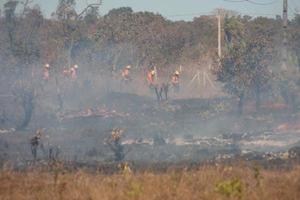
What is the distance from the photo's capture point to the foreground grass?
877 cm

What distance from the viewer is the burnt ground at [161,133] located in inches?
819

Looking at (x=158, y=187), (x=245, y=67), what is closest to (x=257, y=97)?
(x=245, y=67)

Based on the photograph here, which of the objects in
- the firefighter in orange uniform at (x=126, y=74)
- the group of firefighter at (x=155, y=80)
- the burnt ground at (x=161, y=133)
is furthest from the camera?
the firefighter in orange uniform at (x=126, y=74)

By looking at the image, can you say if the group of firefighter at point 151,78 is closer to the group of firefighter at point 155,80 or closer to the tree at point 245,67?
the group of firefighter at point 155,80

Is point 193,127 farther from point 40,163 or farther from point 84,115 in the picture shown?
point 40,163

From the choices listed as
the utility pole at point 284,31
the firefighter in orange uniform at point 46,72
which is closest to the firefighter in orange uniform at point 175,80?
the utility pole at point 284,31

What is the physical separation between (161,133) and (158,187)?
62.0 feet

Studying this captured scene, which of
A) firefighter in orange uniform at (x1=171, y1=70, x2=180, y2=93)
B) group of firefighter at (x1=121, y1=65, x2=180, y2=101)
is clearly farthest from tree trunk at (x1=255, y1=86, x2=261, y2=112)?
firefighter in orange uniform at (x1=171, y1=70, x2=180, y2=93)

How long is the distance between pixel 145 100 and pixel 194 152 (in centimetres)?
2160

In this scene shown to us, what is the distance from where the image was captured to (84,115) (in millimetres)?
34438

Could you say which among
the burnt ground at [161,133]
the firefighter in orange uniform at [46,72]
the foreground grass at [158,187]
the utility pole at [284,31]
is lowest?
the burnt ground at [161,133]

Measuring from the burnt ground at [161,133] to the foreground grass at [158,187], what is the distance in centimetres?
736

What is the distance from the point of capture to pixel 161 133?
2833 centimetres

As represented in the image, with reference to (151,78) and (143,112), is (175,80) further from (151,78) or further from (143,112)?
(143,112)
